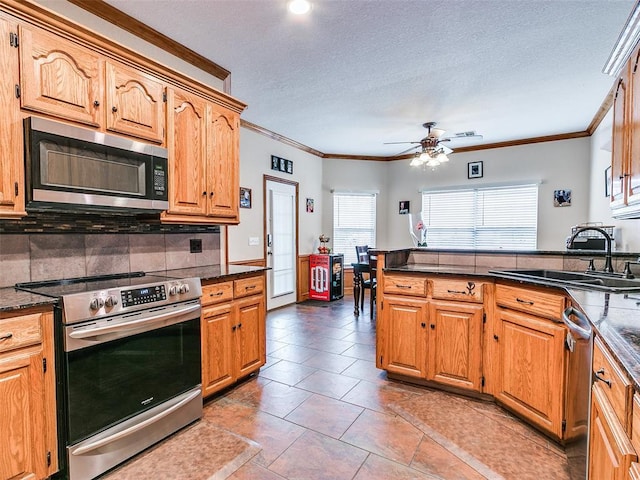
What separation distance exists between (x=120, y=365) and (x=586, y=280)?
286cm

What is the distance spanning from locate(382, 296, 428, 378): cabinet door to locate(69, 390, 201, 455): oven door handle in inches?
57.5

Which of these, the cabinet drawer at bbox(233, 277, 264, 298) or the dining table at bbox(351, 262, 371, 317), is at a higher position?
the cabinet drawer at bbox(233, 277, 264, 298)

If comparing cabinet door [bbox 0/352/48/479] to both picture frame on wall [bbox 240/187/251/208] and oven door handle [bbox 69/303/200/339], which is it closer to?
oven door handle [bbox 69/303/200/339]

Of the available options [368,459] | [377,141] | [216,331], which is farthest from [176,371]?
[377,141]

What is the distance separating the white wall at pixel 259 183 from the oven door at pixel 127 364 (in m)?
2.31

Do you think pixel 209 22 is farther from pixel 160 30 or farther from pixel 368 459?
pixel 368 459

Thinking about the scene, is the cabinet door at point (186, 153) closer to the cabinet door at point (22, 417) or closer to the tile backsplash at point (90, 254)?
the tile backsplash at point (90, 254)

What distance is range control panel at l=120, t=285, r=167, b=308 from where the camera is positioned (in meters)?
1.82

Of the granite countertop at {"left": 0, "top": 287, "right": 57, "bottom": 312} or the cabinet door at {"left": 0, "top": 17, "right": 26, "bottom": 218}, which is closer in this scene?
the granite countertop at {"left": 0, "top": 287, "right": 57, "bottom": 312}

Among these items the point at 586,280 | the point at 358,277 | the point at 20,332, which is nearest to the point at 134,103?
the point at 20,332

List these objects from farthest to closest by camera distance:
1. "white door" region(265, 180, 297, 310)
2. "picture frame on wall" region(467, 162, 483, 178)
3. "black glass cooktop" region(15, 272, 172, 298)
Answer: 1. "picture frame on wall" region(467, 162, 483, 178)
2. "white door" region(265, 180, 297, 310)
3. "black glass cooktop" region(15, 272, 172, 298)

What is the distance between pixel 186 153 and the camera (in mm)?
2518

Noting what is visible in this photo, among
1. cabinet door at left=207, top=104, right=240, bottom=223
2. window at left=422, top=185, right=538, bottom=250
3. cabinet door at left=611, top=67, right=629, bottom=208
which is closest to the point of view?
cabinet door at left=611, top=67, right=629, bottom=208

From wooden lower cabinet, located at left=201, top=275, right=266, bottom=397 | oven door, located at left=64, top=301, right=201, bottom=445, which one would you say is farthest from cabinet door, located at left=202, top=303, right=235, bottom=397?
oven door, located at left=64, top=301, right=201, bottom=445
